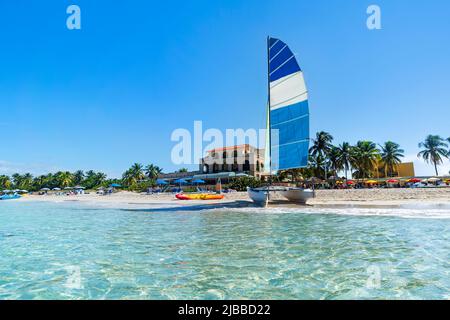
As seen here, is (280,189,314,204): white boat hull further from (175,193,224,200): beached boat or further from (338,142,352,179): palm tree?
(338,142,352,179): palm tree

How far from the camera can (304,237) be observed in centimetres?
957

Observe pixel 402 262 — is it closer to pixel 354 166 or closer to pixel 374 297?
pixel 374 297

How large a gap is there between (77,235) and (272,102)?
18.8 m

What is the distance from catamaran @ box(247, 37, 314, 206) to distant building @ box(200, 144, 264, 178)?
99.5ft

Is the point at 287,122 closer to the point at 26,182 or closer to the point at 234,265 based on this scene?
the point at 234,265

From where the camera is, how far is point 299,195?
23203 millimetres

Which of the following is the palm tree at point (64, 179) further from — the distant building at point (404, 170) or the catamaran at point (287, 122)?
the distant building at point (404, 170)

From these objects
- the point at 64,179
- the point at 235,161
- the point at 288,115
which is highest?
the point at 288,115

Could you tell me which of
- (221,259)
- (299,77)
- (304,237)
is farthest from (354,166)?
(221,259)

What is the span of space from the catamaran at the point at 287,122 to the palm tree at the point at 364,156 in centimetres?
3826

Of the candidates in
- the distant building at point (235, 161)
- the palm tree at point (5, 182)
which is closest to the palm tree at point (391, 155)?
the distant building at point (235, 161)

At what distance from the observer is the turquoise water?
15.8ft

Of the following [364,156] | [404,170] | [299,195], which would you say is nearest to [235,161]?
[364,156]

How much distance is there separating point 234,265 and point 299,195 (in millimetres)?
17955
